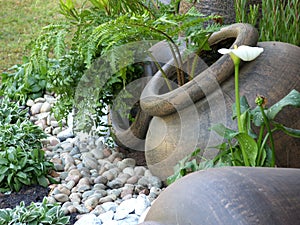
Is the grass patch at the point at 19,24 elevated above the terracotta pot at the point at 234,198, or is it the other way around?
the terracotta pot at the point at 234,198

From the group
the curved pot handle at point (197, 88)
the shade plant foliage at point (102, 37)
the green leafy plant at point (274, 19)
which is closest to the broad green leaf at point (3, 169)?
the shade plant foliage at point (102, 37)

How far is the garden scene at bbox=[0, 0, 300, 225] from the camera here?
2.65m

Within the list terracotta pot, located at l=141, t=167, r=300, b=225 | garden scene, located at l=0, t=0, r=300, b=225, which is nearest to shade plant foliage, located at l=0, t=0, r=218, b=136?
garden scene, located at l=0, t=0, r=300, b=225

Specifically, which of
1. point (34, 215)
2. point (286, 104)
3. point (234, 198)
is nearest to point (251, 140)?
point (286, 104)

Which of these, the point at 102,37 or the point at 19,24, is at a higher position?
the point at 102,37

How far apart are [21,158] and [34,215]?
1.79 feet

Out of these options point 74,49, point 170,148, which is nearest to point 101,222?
point 170,148

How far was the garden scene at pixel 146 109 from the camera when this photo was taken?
2648 mm

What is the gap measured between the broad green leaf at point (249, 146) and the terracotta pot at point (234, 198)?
53 centimetres

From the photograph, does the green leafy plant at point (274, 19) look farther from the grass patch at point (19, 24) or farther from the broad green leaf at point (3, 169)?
the grass patch at point (19, 24)

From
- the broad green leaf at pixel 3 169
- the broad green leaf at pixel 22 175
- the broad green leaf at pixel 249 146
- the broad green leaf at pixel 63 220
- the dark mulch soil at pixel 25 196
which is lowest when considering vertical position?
the dark mulch soil at pixel 25 196

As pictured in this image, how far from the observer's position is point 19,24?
5977 mm

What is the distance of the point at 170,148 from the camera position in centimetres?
285

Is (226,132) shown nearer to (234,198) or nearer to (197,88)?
(197,88)
